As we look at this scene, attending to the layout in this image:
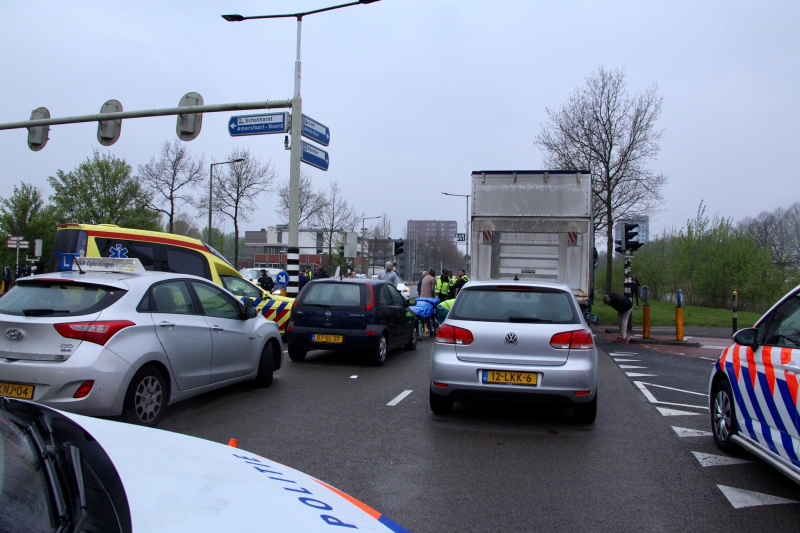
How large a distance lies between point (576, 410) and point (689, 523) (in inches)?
96.6

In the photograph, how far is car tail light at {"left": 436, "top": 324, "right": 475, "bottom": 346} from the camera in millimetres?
6148

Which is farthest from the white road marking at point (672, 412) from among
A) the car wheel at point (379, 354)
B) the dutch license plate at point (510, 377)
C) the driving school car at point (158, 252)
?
the driving school car at point (158, 252)

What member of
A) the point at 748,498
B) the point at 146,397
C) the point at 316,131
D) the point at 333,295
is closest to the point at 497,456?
the point at 748,498

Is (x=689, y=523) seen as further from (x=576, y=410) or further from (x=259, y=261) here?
(x=259, y=261)

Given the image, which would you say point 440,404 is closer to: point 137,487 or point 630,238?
point 137,487

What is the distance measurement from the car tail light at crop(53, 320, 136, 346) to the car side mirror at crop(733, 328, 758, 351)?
17.7ft

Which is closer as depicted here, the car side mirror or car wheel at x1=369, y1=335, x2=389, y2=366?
the car side mirror

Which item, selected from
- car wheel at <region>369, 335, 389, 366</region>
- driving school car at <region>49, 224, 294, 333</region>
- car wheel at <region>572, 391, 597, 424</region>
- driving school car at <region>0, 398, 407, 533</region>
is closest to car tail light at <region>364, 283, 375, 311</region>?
car wheel at <region>369, 335, 389, 366</region>

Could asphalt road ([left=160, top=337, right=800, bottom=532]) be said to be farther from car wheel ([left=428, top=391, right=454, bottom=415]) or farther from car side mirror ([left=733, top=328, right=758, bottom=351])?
car side mirror ([left=733, top=328, right=758, bottom=351])

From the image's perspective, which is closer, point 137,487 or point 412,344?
point 137,487

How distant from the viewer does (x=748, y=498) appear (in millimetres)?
4258

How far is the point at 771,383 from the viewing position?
433 cm

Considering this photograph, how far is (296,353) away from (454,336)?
4991mm

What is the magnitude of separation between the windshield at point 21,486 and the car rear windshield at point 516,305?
4901 mm
